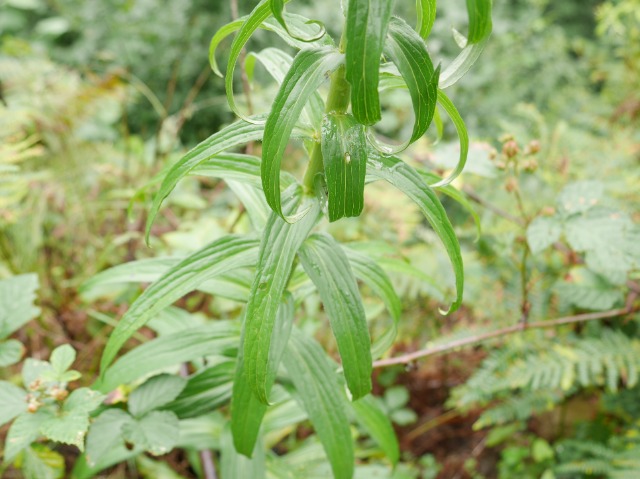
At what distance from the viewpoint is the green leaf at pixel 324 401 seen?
0.89 meters

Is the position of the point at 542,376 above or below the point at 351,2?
below

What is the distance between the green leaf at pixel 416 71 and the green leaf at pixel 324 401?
18.1 inches

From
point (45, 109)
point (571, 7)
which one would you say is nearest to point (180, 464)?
point (45, 109)

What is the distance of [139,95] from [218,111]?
1.33 feet

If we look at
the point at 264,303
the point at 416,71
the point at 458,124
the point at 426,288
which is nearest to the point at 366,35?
the point at 416,71

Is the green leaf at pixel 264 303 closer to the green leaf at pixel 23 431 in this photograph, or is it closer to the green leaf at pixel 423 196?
the green leaf at pixel 423 196

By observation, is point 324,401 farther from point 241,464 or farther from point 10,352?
point 10,352

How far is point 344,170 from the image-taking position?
2.18 feet

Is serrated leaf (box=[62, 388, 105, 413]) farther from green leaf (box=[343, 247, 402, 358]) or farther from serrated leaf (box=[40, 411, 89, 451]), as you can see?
green leaf (box=[343, 247, 402, 358])

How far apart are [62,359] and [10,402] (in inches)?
4.0

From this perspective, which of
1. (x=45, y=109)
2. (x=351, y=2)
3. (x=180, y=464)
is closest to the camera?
(x=351, y=2)

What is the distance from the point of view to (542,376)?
4.79ft

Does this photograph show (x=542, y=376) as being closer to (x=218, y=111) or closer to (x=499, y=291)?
(x=499, y=291)

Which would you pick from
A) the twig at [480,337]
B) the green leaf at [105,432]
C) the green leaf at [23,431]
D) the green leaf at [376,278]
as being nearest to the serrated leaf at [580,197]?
the twig at [480,337]
